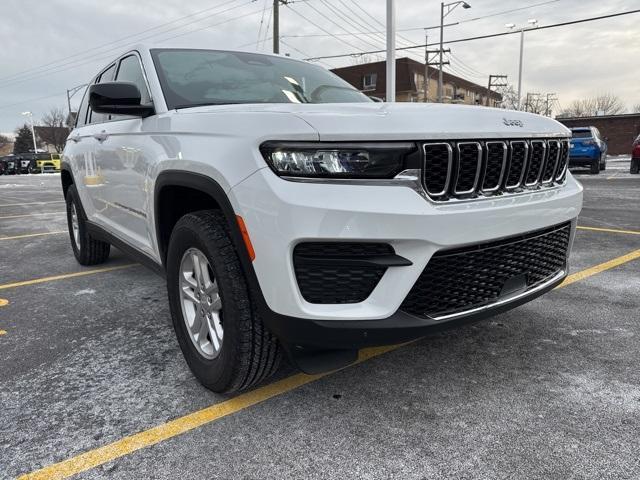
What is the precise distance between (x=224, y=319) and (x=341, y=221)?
73 centimetres

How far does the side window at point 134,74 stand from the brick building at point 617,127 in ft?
109

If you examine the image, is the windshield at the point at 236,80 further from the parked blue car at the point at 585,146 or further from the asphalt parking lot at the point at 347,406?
the parked blue car at the point at 585,146

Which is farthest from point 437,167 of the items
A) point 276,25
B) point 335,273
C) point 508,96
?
point 508,96

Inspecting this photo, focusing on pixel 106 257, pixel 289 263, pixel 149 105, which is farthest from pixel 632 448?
pixel 106 257

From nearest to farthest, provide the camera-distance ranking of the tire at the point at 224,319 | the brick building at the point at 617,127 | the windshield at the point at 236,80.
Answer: the tire at the point at 224,319 < the windshield at the point at 236,80 < the brick building at the point at 617,127

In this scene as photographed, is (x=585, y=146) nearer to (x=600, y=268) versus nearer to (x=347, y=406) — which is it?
(x=600, y=268)

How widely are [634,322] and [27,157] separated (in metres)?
41.6

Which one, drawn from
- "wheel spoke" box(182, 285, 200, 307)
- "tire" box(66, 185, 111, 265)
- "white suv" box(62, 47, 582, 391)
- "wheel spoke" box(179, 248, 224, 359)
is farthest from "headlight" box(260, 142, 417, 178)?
"tire" box(66, 185, 111, 265)

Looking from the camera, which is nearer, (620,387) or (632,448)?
(632,448)

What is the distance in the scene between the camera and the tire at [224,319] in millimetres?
2088

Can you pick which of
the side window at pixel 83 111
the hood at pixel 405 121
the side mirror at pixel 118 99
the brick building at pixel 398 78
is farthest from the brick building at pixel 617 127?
the side mirror at pixel 118 99

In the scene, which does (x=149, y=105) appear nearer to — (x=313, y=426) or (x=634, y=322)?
(x=313, y=426)

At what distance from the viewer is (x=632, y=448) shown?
6.30ft

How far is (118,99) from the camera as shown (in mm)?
2771
